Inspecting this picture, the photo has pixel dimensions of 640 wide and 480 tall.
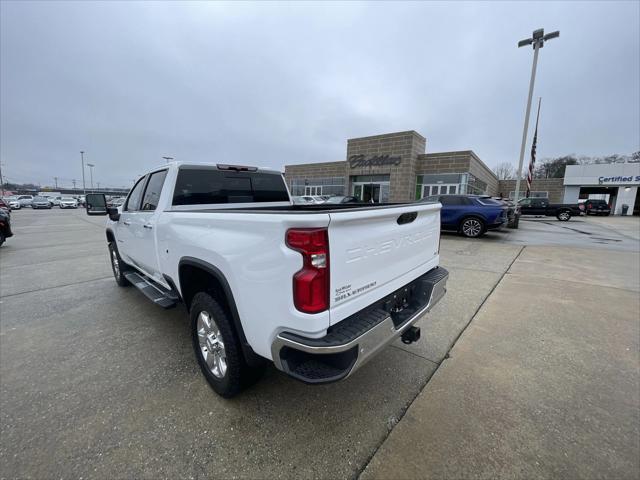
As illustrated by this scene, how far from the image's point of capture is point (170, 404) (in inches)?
88.0

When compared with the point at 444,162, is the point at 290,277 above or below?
below

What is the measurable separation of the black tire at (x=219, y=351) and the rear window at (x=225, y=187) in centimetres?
126

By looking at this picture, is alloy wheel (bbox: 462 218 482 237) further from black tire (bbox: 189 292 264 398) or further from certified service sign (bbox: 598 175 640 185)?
certified service sign (bbox: 598 175 640 185)

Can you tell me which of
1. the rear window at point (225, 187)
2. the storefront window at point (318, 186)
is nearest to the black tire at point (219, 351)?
the rear window at point (225, 187)

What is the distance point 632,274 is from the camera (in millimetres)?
5926

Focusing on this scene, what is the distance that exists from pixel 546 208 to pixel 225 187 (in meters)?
25.3

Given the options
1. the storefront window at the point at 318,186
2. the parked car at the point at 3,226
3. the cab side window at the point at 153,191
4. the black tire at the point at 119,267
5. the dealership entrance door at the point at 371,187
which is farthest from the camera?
the storefront window at the point at 318,186

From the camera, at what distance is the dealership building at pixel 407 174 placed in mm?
22203

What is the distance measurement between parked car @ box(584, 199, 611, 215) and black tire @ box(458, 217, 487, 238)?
2628 cm

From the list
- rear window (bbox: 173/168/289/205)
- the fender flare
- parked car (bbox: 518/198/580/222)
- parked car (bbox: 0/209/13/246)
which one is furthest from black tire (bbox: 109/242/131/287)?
parked car (bbox: 518/198/580/222)

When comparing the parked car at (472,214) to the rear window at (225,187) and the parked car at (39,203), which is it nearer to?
the rear window at (225,187)

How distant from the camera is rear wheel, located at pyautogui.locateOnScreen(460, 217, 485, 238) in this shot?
10.5 meters

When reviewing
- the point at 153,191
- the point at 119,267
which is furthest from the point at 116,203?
the point at 153,191

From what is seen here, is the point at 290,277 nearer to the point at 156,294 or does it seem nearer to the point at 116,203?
the point at 156,294
